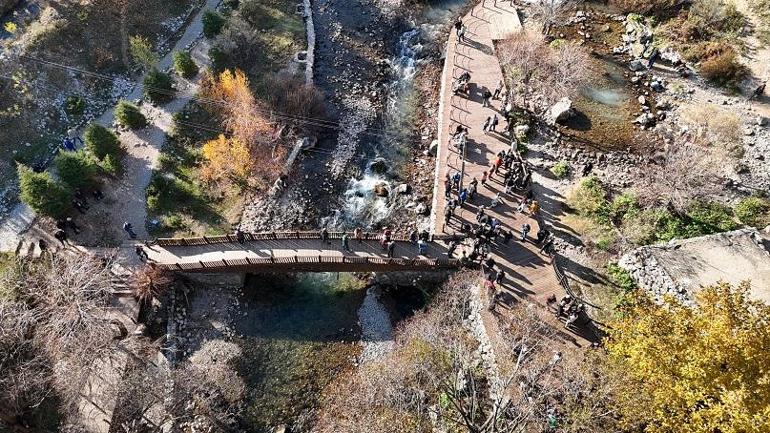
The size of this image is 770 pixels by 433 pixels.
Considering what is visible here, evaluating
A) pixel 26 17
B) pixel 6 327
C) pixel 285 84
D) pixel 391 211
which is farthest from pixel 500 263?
pixel 26 17

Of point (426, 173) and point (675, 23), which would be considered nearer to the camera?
point (426, 173)

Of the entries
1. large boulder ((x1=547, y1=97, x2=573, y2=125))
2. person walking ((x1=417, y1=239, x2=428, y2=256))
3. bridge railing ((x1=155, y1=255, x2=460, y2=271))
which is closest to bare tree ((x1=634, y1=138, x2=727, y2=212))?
large boulder ((x1=547, y1=97, x2=573, y2=125))

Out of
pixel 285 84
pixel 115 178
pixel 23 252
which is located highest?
pixel 285 84

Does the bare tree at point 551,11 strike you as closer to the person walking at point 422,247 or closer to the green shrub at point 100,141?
the person walking at point 422,247

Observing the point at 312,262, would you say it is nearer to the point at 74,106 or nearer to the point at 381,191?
the point at 381,191

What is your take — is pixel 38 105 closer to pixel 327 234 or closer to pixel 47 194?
pixel 47 194

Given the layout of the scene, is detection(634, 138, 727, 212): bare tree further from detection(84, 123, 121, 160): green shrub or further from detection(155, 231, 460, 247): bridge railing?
detection(84, 123, 121, 160): green shrub
